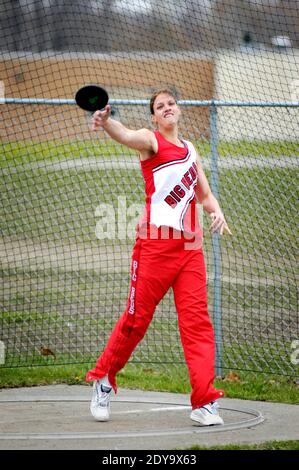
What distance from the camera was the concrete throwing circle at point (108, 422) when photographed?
571 cm

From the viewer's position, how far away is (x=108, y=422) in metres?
6.20

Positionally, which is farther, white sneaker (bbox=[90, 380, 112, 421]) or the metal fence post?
the metal fence post

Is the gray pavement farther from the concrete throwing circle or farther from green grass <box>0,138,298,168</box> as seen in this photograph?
green grass <box>0,138,298,168</box>

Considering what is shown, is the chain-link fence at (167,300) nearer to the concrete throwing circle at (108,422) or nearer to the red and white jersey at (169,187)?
the concrete throwing circle at (108,422)

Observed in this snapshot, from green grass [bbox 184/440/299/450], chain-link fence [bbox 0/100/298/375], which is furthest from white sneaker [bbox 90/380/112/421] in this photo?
chain-link fence [bbox 0/100/298/375]

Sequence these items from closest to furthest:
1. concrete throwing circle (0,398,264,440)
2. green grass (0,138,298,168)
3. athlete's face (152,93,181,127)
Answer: concrete throwing circle (0,398,264,440)
athlete's face (152,93,181,127)
green grass (0,138,298,168)

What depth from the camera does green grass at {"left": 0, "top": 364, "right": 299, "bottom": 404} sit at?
7424 mm

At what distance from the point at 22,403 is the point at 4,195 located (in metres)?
8.22

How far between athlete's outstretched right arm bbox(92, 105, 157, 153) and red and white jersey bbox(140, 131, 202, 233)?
10cm

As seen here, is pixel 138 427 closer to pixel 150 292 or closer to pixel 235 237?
pixel 150 292

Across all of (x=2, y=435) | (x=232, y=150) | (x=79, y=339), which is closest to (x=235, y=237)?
(x=232, y=150)

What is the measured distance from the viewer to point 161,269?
19.7 feet
